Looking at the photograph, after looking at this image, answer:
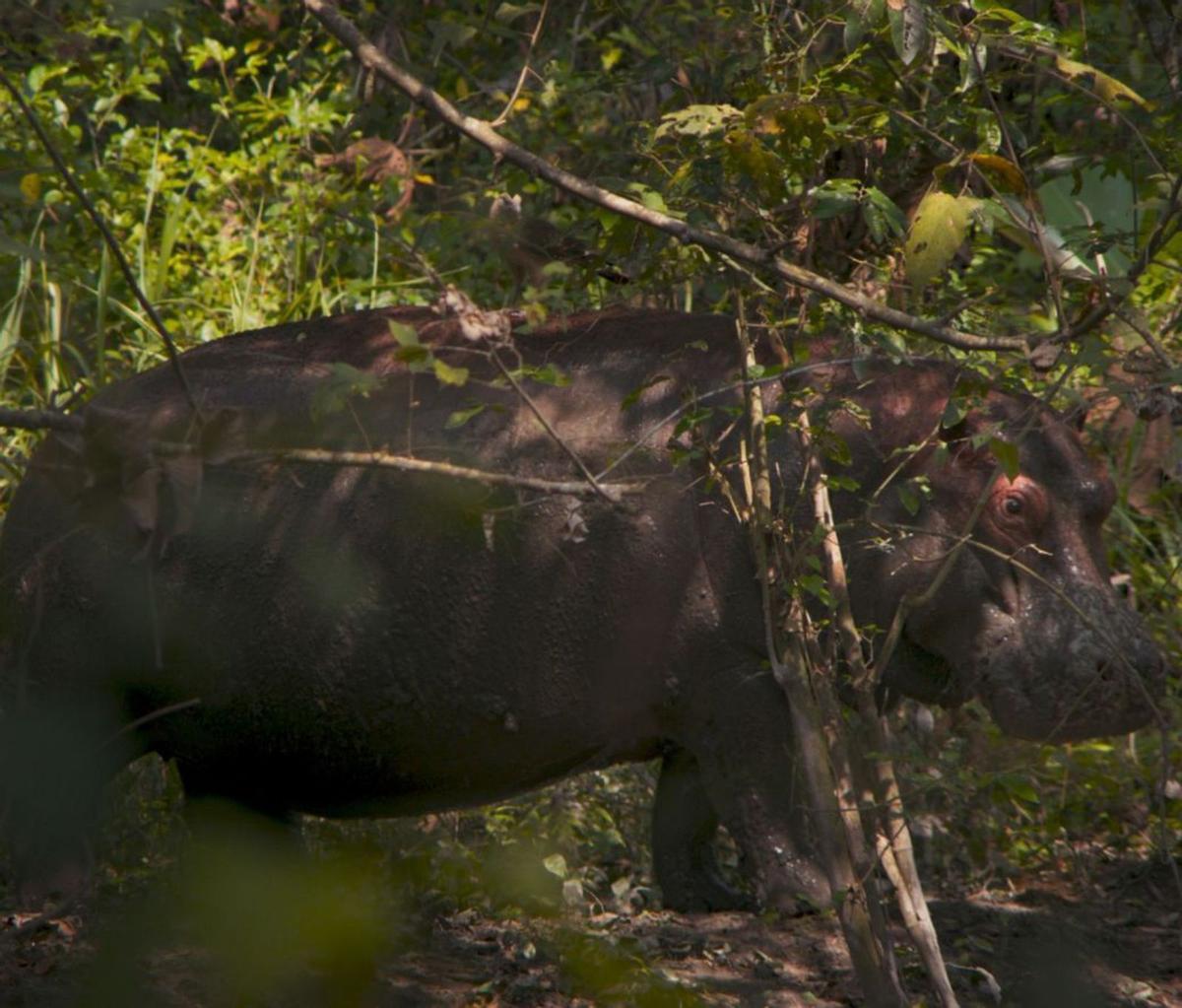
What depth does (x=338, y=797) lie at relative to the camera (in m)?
4.72

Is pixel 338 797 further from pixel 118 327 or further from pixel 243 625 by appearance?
pixel 118 327

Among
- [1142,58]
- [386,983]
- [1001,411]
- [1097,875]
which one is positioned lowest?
[1097,875]

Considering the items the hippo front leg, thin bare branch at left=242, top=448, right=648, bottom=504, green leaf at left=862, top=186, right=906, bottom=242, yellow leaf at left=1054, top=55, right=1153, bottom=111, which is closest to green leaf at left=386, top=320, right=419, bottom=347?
thin bare branch at left=242, top=448, right=648, bottom=504

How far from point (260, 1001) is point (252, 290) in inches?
144

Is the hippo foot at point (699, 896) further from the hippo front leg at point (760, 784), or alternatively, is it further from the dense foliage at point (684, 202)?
the hippo front leg at point (760, 784)

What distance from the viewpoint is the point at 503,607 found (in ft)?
14.7


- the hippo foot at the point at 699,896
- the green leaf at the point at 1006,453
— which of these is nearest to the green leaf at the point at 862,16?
the green leaf at the point at 1006,453

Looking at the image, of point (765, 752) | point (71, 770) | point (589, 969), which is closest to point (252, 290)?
point (71, 770)

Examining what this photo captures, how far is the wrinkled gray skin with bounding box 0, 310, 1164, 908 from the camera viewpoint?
175 inches

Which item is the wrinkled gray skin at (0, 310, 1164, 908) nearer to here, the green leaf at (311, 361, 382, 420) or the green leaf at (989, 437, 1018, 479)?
the green leaf at (989, 437, 1018, 479)

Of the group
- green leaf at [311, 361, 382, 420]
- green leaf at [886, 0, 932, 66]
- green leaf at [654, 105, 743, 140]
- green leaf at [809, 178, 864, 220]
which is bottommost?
green leaf at [311, 361, 382, 420]

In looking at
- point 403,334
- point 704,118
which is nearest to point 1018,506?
point 704,118

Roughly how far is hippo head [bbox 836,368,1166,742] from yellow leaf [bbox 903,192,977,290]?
126cm

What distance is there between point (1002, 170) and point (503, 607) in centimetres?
159
